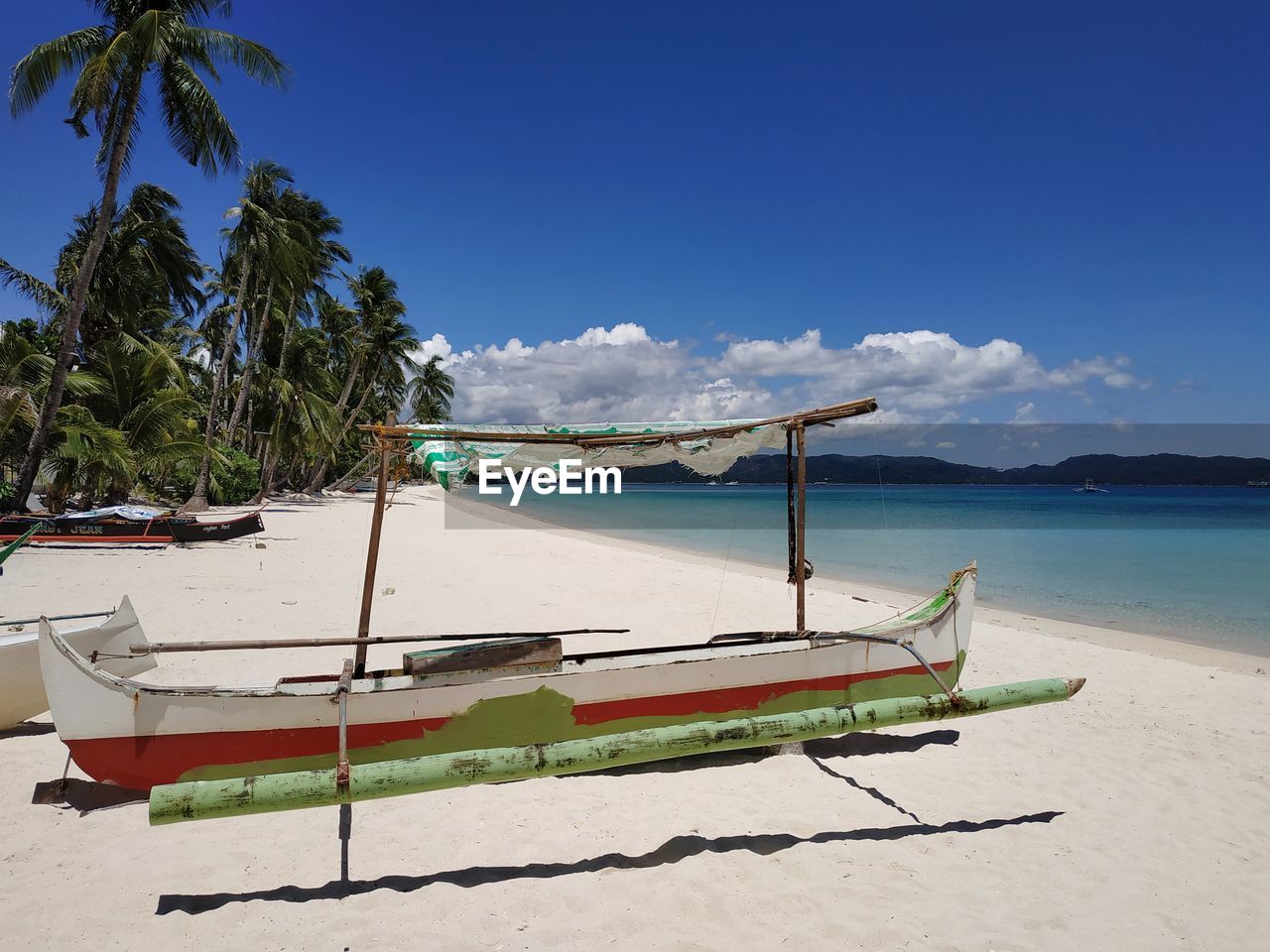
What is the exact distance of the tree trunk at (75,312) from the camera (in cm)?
1123

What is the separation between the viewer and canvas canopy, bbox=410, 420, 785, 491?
15.7ft

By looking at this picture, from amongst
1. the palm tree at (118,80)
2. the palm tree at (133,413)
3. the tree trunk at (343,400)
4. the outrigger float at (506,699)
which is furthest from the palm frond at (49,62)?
the tree trunk at (343,400)

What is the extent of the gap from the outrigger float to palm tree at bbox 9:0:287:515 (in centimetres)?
1029

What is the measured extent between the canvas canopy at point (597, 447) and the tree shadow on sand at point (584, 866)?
2538mm

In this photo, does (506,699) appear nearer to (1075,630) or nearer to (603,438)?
(603,438)

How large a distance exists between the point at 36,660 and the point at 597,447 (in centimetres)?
396

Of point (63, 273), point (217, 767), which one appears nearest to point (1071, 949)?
point (217, 767)

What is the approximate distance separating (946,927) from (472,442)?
404 centimetres

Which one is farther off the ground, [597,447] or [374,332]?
[374,332]

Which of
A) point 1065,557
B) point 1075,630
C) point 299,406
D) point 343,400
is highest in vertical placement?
point 343,400

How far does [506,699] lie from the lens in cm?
382

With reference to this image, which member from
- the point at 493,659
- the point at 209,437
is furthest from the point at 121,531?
the point at 493,659

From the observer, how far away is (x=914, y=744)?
4.86m

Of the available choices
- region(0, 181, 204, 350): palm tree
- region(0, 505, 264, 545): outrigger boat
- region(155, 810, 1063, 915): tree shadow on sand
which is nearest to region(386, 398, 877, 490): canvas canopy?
region(155, 810, 1063, 915): tree shadow on sand
